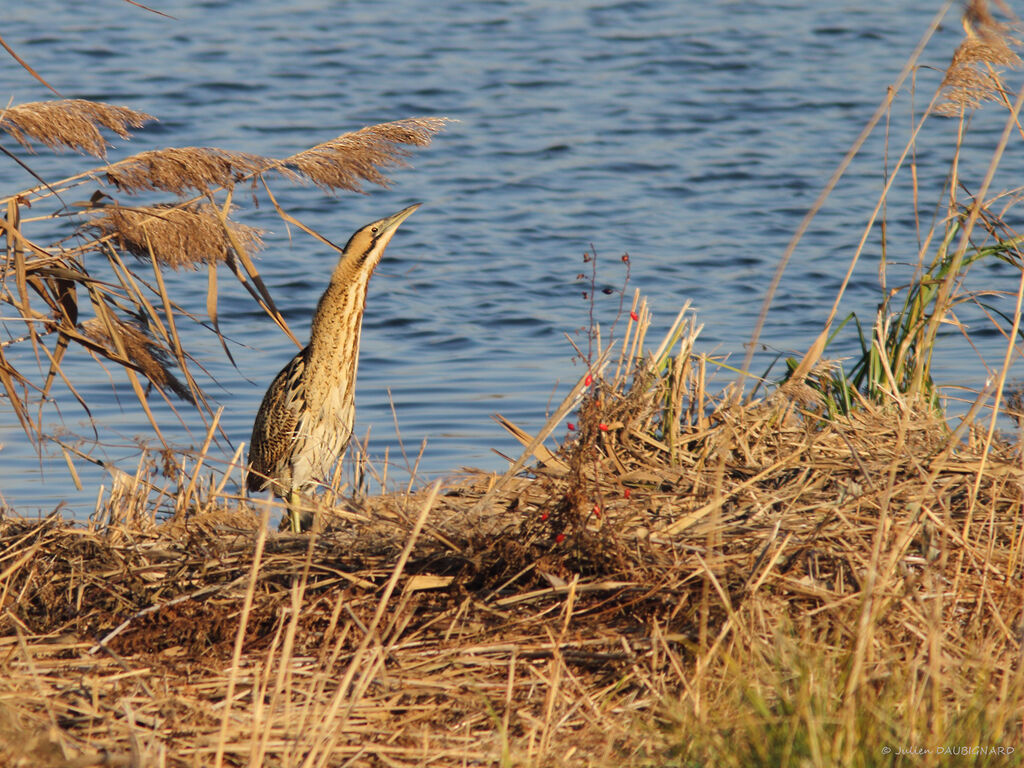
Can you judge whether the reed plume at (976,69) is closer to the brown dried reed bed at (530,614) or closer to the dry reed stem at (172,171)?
the brown dried reed bed at (530,614)

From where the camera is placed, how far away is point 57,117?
3.84m

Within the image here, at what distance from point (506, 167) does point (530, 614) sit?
870 centimetres

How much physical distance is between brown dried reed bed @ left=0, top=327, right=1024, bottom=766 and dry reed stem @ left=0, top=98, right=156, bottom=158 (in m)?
1.05

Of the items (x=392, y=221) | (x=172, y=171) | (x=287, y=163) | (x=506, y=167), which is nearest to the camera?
(x=172, y=171)

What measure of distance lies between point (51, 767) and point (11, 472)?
159 inches

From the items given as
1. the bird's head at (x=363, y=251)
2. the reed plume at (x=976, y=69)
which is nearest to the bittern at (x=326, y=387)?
the bird's head at (x=363, y=251)

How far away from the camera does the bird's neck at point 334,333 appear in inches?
220

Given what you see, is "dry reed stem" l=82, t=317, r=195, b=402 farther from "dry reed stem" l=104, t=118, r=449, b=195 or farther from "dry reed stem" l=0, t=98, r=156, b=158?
"dry reed stem" l=0, t=98, r=156, b=158

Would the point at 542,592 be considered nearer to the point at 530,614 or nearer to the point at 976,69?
the point at 530,614

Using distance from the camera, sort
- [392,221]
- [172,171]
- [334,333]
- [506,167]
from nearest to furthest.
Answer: [172,171], [392,221], [334,333], [506,167]

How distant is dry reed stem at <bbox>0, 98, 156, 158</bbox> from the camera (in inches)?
150

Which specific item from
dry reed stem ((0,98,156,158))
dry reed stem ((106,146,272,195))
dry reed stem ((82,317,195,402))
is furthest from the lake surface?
dry reed stem ((0,98,156,158))

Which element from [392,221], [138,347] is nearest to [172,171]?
[138,347]

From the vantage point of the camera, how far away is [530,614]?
345 cm
